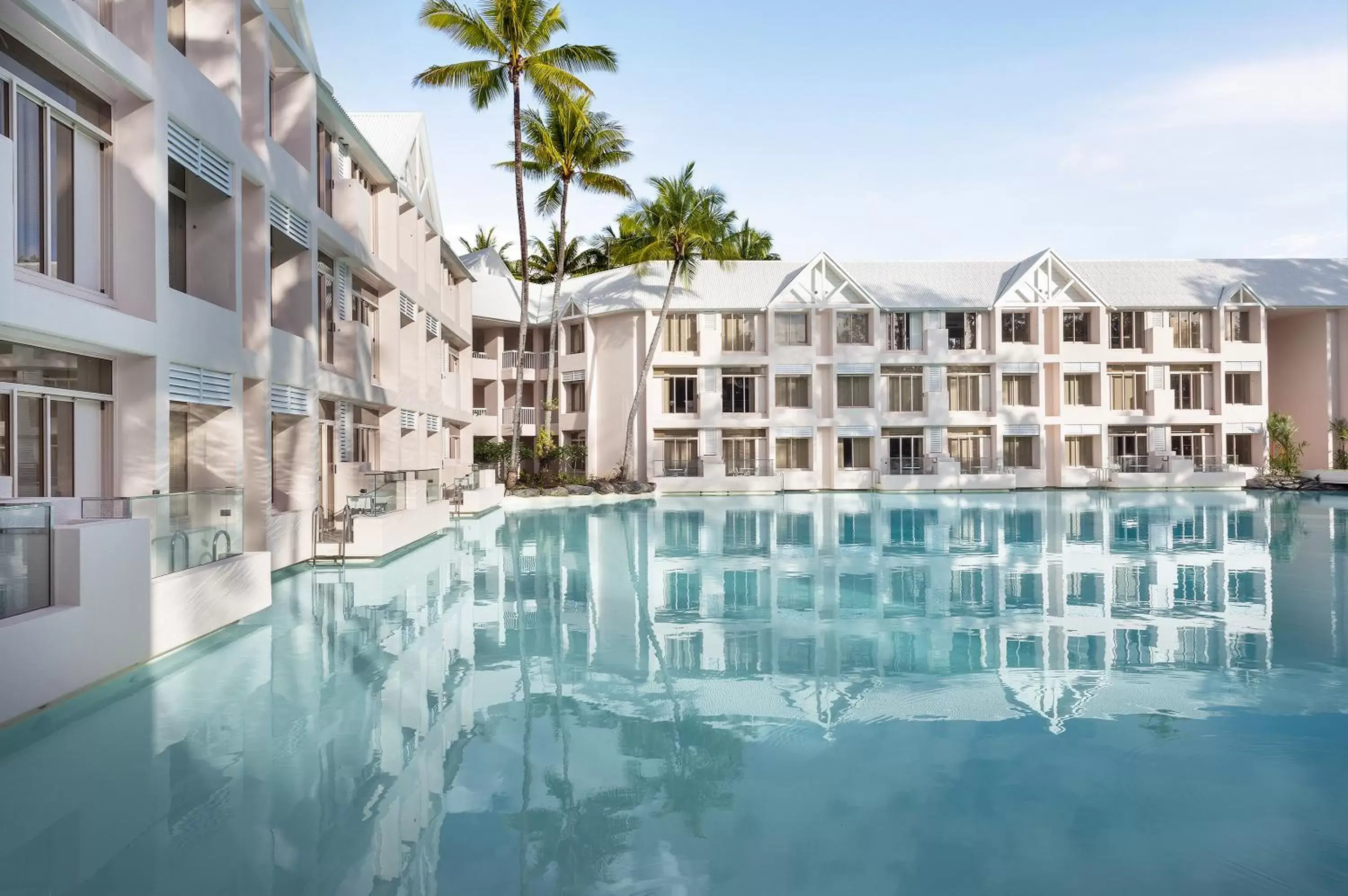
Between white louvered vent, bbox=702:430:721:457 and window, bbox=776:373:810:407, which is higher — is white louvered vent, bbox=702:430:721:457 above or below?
below

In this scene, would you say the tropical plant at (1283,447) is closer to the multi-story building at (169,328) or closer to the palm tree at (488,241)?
the multi-story building at (169,328)

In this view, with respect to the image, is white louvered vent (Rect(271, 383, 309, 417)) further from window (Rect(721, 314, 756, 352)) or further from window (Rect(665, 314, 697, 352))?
window (Rect(721, 314, 756, 352))

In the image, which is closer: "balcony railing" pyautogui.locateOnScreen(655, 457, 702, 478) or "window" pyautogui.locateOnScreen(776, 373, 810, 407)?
"balcony railing" pyautogui.locateOnScreen(655, 457, 702, 478)

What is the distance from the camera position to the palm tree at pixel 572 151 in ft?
109

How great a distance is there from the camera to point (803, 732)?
6.55 m

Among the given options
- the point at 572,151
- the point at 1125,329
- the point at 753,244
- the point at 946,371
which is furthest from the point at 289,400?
the point at 753,244

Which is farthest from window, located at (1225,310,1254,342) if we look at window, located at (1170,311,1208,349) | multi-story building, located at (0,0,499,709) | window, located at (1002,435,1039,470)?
multi-story building, located at (0,0,499,709)

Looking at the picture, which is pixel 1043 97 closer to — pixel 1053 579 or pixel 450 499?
pixel 1053 579

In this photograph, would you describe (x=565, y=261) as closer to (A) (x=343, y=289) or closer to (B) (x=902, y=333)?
(B) (x=902, y=333)

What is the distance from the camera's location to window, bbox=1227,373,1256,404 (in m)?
42.4

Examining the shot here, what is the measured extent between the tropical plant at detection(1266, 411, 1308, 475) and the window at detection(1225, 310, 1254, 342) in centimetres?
367

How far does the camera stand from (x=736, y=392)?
40.7 metres

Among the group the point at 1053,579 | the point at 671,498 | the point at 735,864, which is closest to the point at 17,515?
the point at 735,864

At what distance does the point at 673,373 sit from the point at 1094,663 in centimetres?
3266
